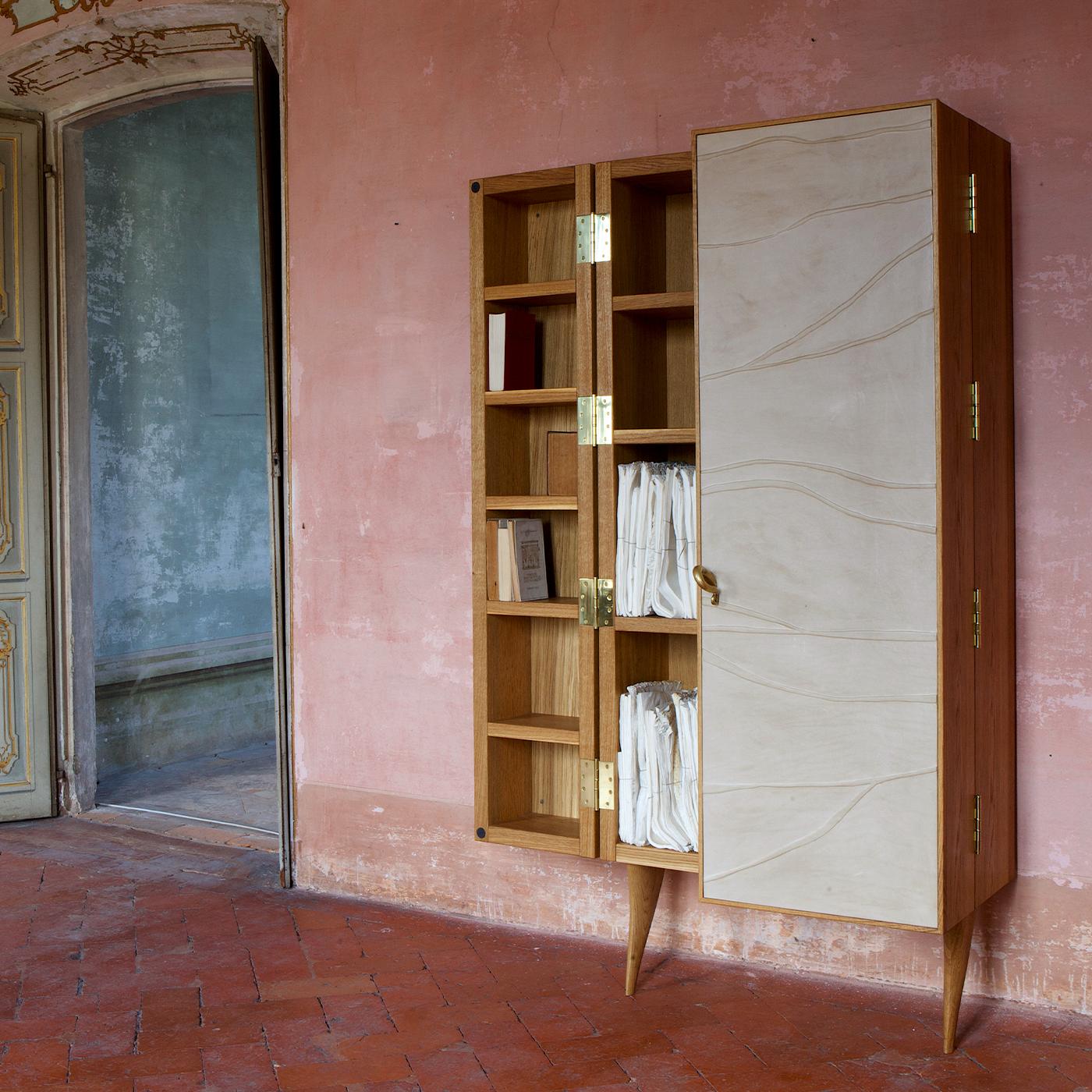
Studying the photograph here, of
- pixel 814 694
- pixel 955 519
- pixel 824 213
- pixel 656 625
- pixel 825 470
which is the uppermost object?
pixel 824 213

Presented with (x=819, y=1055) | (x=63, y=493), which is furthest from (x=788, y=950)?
(x=63, y=493)

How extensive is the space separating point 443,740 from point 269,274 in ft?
6.04

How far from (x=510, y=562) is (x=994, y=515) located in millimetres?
1367

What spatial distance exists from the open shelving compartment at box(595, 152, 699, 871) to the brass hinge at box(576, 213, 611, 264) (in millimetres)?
20

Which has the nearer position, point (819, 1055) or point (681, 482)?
point (819, 1055)

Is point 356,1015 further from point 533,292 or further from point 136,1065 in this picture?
point 533,292

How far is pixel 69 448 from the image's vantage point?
5.75m

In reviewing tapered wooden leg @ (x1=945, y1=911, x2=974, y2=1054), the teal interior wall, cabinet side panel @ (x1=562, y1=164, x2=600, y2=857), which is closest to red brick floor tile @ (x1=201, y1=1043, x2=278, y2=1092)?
cabinet side panel @ (x1=562, y1=164, x2=600, y2=857)

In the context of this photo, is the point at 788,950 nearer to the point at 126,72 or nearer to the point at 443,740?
the point at 443,740

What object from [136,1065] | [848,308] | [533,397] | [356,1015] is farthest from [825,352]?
[136,1065]

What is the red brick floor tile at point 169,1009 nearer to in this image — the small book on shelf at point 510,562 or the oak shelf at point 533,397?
the small book on shelf at point 510,562

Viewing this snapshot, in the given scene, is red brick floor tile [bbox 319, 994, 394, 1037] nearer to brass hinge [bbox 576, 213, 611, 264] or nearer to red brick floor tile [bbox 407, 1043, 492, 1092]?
red brick floor tile [bbox 407, 1043, 492, 1092]

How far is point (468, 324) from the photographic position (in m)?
4.27

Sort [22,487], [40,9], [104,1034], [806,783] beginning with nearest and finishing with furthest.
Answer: [806,783]
[104,1034]
[40,9]
[22,487]
